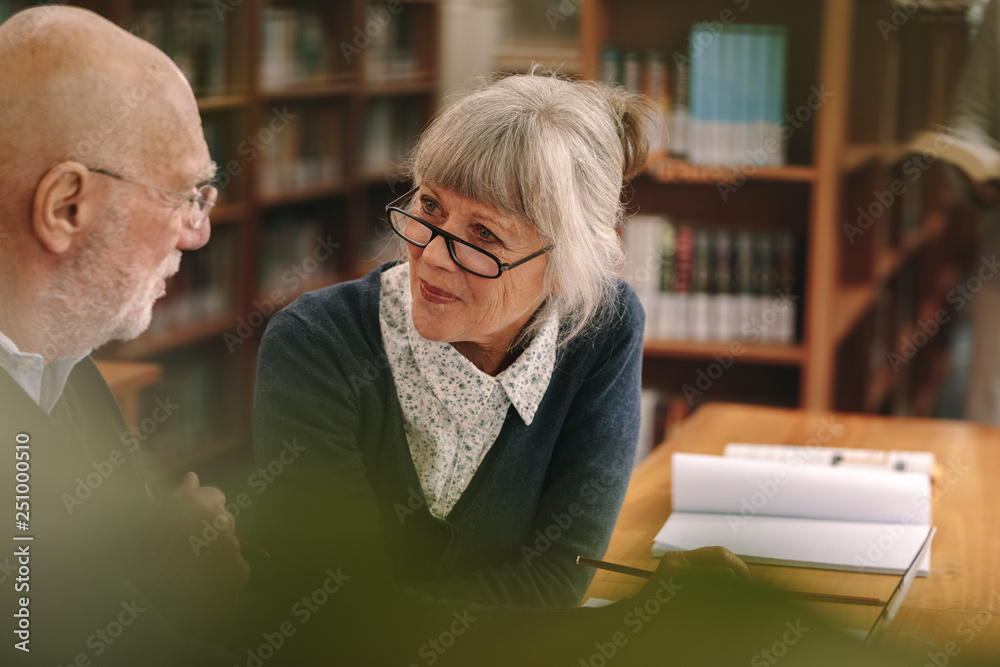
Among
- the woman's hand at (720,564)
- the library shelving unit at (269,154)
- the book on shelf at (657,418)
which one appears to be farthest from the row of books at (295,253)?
the woman's hand at (720,564)

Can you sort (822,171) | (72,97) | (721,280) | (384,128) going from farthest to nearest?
(384,128) → (721,280) → (822,171) → (72,97)

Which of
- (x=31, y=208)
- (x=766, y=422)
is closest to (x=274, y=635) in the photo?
(x=31, y=208)

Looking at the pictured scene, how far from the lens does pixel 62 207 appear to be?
2.06ft

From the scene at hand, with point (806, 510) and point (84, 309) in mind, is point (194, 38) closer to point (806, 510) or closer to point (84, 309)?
point (806, 510)

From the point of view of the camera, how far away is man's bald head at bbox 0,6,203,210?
618 mm

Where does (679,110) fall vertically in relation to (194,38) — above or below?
below

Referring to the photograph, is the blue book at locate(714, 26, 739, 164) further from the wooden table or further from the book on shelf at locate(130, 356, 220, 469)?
the book on shelf at locate(130, 356, 220, 469)

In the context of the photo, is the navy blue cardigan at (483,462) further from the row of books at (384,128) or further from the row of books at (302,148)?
the row of books at (384,128)

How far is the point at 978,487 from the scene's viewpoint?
145 cm

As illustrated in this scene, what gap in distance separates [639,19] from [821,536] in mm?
1796

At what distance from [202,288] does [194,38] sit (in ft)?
2.30

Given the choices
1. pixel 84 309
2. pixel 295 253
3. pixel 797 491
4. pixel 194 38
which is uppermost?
pixel 194 38

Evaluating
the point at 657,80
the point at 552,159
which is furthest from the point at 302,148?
the point at 552,159

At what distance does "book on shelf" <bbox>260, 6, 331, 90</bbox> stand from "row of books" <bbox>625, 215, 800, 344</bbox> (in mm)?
1308
